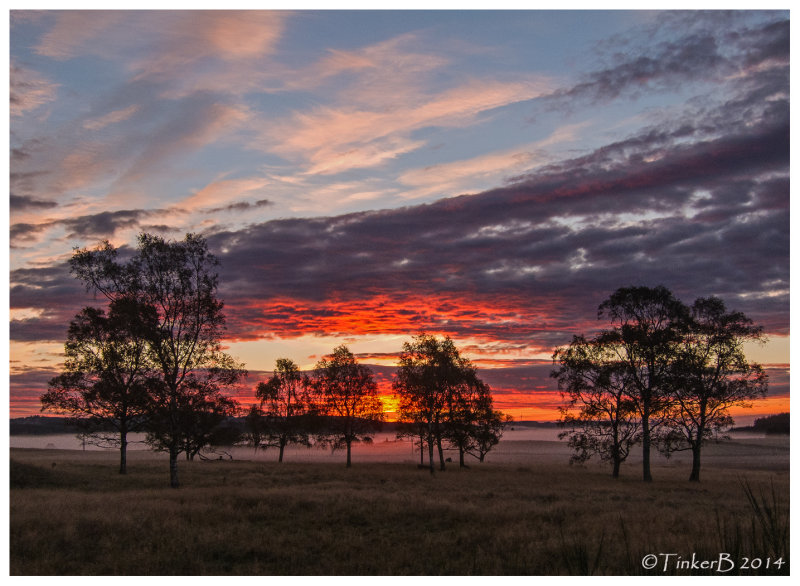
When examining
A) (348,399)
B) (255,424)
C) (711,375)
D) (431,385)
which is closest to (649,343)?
(711,375)

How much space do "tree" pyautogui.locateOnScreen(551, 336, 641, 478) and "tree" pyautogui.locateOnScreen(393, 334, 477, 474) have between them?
692 inches

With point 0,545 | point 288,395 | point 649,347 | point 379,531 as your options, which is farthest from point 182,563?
point 288,395

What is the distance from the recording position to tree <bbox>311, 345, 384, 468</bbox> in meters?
77.3

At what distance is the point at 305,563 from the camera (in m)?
19.5

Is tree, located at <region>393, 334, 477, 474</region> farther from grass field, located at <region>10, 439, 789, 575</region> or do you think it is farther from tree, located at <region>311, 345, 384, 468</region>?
grass field, located at <region>10, 439, 789, 575</region>

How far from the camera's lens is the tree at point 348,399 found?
77312 mm

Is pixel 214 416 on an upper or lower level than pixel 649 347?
lower

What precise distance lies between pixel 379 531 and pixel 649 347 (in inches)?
1304

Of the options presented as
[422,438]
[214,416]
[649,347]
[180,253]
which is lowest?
[422,438]

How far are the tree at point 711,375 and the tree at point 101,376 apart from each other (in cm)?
4179

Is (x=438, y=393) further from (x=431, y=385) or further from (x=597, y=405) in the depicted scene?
(x=597, y=405)

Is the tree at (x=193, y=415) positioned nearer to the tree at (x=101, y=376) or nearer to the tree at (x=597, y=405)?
the tree at (x=101, y=376)

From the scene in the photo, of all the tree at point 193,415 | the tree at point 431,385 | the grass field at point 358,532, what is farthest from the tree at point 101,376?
the tree at point 431,385
